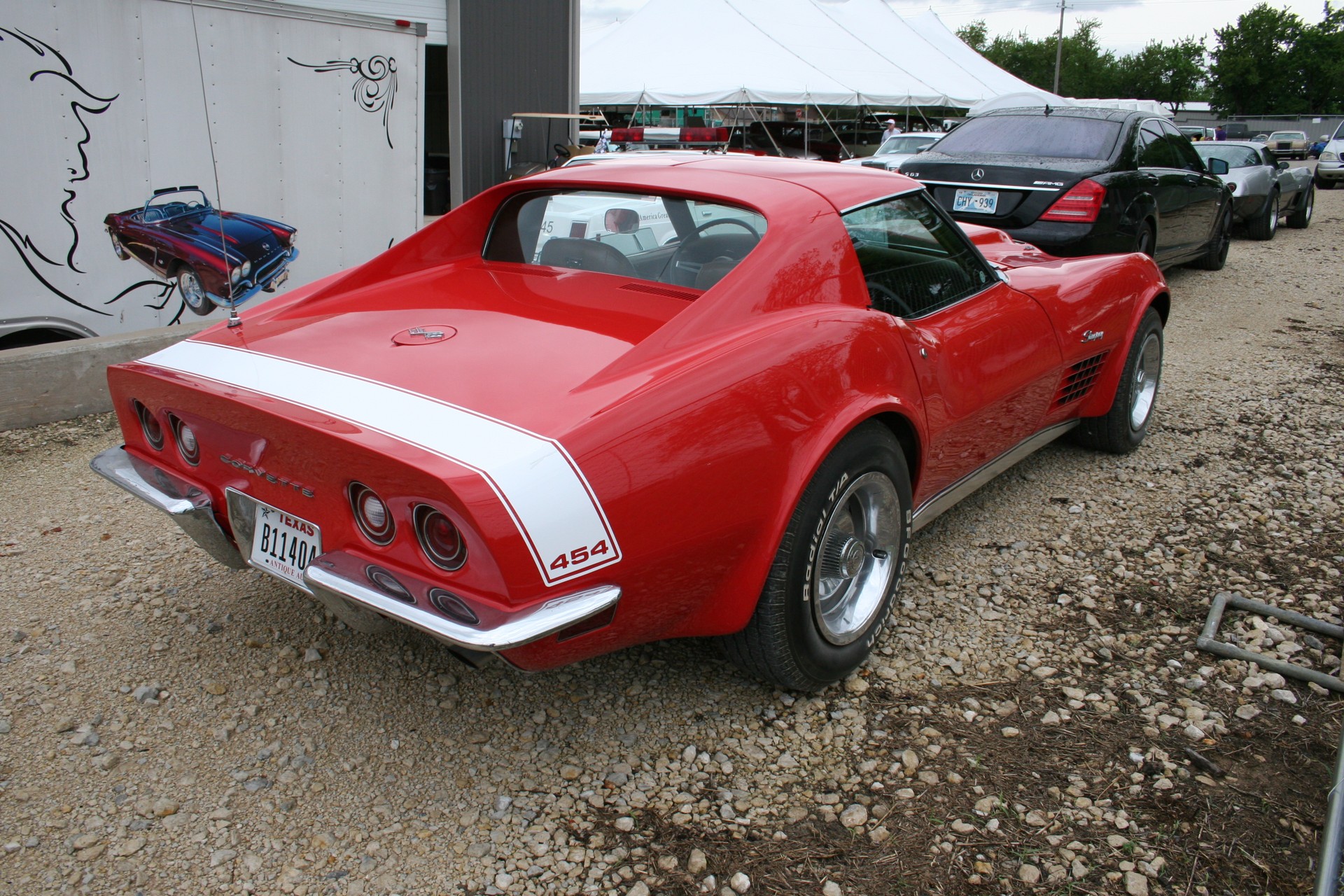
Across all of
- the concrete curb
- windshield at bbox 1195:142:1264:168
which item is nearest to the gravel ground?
the concrete curb

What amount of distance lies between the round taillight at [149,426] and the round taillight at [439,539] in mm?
1094

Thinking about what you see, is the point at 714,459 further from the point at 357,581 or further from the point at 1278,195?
the point at 1278,195

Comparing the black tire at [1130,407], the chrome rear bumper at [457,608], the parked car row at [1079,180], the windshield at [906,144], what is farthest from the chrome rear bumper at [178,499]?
the windshield at [906,144]

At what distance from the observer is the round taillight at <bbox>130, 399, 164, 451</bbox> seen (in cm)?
261

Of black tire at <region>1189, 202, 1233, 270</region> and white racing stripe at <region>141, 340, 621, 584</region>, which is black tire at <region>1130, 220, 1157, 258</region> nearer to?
black tire at <region>1189, 202, 1233, 270</region>

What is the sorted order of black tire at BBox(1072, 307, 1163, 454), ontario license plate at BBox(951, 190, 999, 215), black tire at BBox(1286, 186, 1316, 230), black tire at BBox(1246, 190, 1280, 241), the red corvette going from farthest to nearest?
black tire at BBox(1286, 186, 1316, 230)
black tire at BBox(1246, 190, 1280, 241)
ontario license plate at BBox(951, 190, 999, 215)
black tire at BBox(1072, 307, 1163, 454)
the red corvette

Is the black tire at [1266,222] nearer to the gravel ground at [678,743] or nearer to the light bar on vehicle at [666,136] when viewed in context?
the light bar on vehicle at [666,136]

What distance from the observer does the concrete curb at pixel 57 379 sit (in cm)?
464

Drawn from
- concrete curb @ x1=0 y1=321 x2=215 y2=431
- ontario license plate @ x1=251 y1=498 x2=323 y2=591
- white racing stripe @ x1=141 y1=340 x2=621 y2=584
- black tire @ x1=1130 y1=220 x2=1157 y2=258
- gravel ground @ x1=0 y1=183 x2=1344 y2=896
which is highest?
black tire @ x1=1130 y1=220 x2=1157 y2=258

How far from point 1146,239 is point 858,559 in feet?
19.0

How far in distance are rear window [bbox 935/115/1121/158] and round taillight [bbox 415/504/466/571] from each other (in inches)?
253

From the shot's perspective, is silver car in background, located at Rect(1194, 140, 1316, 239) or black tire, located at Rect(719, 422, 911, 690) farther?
silver car in background, located at Rect(1194, 140, 1316, 239)

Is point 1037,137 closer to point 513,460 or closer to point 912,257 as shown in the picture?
point 912,257

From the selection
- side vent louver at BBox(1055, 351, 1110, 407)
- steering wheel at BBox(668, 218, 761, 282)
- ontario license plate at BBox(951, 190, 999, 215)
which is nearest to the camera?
steering wheel at BBox(668, 218, 761, 282)
